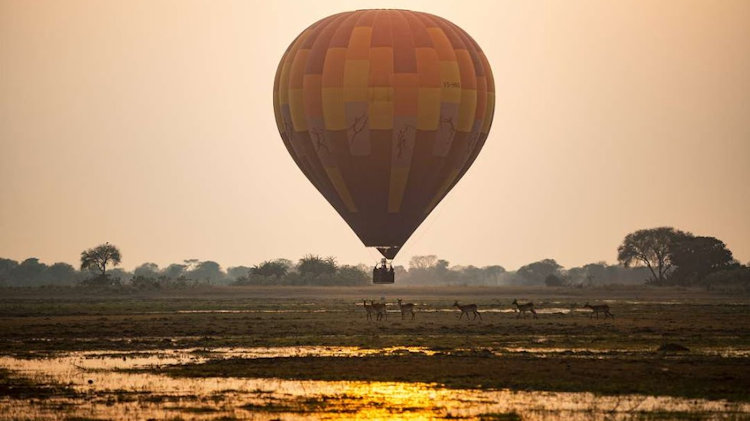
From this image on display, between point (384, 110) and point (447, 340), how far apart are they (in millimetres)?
22197

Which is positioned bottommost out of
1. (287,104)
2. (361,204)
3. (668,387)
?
(668,387)

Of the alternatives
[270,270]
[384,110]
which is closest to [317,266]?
[270,270]

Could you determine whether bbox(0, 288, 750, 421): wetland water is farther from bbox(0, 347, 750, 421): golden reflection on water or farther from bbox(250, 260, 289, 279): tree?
bbox(250, 260, 289, 279): tree

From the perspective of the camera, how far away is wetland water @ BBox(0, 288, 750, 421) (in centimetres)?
3422

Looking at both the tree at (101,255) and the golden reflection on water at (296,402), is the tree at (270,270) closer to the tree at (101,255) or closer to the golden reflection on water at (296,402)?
the tree at (101,255)

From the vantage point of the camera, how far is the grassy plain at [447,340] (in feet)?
133

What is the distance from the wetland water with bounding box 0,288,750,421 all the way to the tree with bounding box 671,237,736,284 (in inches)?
2988

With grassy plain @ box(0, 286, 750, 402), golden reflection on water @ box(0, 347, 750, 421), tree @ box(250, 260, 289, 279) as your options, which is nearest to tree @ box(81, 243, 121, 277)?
tree @ box(250, 260, 289, 279)

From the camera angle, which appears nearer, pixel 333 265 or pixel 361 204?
pixel 361 204

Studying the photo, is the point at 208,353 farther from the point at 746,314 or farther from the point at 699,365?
the point at 746,314

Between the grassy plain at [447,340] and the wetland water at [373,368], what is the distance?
0.09 m

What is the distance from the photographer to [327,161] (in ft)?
250

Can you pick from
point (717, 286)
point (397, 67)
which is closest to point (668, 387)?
point (397, 67)

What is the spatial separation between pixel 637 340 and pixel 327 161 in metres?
26.5
